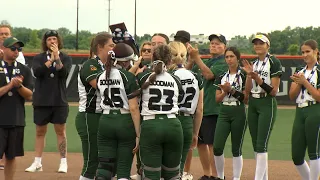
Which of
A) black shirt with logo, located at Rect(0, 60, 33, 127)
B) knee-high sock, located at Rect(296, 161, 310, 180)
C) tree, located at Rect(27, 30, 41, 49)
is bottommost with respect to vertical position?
tree, located at Rect(27, 30, 41, 49)

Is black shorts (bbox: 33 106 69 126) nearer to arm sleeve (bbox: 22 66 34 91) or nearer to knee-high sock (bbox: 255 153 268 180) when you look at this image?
arm sleeve (bbox: 22 66 34 91)

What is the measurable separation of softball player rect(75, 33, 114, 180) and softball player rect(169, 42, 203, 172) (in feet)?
2.92

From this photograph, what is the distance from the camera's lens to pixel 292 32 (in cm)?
5966

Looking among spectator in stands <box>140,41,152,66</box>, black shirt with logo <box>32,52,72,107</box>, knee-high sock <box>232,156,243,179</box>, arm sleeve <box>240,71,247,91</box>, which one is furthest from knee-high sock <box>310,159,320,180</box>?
black shirt with logo <box>32,52,72,107</box>

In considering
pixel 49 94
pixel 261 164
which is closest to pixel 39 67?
pixel 49 94

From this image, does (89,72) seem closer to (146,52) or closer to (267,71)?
(146,52)

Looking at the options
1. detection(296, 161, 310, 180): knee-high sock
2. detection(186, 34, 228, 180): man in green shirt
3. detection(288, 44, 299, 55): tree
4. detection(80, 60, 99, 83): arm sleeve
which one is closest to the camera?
detection(80, 60, 99, 83): arm sleeve

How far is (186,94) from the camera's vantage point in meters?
8.18

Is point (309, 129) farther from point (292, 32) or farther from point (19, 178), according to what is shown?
point (292, 32)

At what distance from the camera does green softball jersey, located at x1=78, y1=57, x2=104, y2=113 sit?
802 centimetres

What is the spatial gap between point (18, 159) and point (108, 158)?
5082mm

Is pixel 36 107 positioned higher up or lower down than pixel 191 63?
lower down

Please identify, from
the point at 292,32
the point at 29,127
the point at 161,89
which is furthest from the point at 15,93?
the point at 292,32

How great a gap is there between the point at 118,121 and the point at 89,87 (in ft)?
3.29
